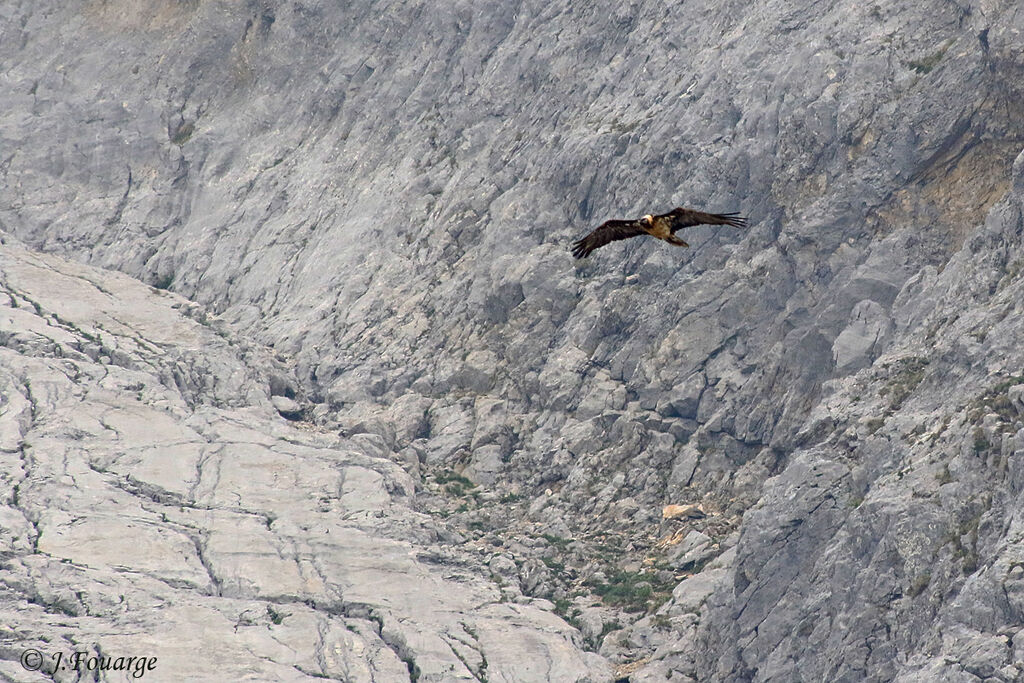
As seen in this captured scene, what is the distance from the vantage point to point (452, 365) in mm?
86938

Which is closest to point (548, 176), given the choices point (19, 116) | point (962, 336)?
point (962, 336)

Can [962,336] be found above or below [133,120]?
below

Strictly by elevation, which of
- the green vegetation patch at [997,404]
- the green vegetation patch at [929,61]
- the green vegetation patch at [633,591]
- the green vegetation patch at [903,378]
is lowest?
the green vegetation patch at [633,591]

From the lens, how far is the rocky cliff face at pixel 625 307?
6731 cm

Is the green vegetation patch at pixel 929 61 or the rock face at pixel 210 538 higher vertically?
the green vegetation patch at pixel 929 61

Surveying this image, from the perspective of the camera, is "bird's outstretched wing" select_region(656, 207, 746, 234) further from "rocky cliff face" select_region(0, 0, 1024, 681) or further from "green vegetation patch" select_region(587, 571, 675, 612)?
"green vegetation patch" select_region(587, 571, 675, 612)

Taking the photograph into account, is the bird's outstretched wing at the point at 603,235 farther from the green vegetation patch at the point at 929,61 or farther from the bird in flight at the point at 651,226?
the green vegetation patch at the point at 929,61

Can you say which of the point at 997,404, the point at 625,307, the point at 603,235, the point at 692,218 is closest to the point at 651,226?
the point at 692,218

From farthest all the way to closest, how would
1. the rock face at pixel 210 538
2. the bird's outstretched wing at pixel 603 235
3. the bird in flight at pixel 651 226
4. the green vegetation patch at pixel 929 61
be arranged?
the green vegetation patch at pixel 929 61
the rock face at pixel 210 538
the bird's outstretched wing at pixel 603 235
the bird in flight at pixel 651 226

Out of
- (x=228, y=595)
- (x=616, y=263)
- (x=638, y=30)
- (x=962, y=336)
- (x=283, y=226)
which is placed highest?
(x=638, y=30)

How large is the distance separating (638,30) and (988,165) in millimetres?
23009

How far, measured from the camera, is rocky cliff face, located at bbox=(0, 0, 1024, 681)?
67.3m

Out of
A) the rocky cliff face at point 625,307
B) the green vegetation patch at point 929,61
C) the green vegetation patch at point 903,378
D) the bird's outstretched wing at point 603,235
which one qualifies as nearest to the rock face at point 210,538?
the rocky cliff face at point 625,307

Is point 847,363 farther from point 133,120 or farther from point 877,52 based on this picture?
point 133,120
